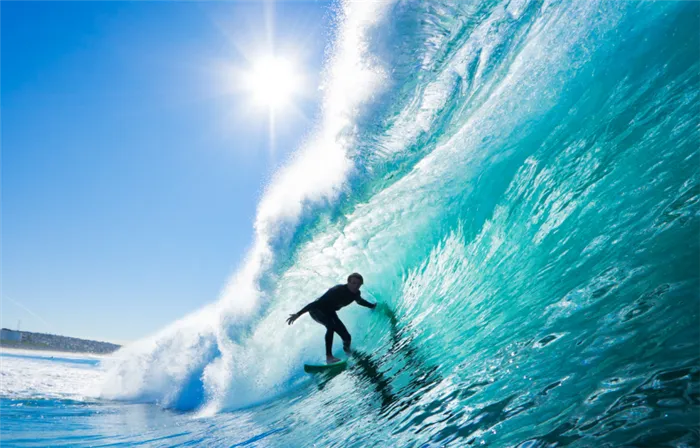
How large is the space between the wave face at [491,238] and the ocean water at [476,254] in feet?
0.07

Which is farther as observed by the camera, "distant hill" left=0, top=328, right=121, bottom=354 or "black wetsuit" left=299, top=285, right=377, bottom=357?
"distant hill" left=0, top=328, right=121, bottom=354

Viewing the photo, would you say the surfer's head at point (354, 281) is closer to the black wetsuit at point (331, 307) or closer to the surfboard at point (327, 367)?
the black wetsuit at point (331, 307)

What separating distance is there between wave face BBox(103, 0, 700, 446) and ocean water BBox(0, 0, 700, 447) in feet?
0.07

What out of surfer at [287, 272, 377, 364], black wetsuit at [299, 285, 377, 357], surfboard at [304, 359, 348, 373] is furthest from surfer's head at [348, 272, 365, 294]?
surfboard at [304, 359, 348, 373]

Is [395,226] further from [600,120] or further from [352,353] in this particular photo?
[600,120]

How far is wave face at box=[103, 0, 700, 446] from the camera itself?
223cm

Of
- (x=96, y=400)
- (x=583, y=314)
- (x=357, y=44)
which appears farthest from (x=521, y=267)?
(x=96, y=400)

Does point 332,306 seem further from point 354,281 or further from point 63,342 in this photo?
point 63,342

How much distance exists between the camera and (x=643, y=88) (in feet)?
14.5

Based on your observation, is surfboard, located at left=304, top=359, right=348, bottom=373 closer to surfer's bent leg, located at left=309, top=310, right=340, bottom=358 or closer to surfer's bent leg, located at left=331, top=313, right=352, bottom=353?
surfer's bent leg, located at left=309, top=310, right=340, bottom=358

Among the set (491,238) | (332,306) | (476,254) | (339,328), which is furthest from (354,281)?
(491,238)

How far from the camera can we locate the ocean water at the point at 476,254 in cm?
226

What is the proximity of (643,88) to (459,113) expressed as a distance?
268 cm

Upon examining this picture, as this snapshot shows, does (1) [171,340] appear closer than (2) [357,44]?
No
